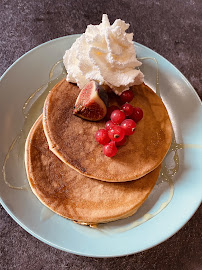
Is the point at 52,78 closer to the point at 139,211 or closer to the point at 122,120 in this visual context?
the point at 122,120

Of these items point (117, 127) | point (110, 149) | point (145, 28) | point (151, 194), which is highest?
point (145, 28)

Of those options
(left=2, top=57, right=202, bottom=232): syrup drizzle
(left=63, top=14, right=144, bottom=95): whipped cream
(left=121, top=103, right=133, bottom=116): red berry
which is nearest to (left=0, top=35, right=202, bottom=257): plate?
(left=2, top=57, right=202, bottom=232): syrup drizzle

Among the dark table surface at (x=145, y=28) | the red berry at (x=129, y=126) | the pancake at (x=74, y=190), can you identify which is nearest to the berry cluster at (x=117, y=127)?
the red berry at (x=129, y=126)

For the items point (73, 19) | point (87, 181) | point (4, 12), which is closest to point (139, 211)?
point (87, 181)

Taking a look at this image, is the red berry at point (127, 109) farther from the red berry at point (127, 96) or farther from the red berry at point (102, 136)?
the red berry at point (102, 136)

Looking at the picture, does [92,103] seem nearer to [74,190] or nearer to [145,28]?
[74,190]

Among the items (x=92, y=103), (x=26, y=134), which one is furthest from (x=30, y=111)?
(x=92, y=103)
